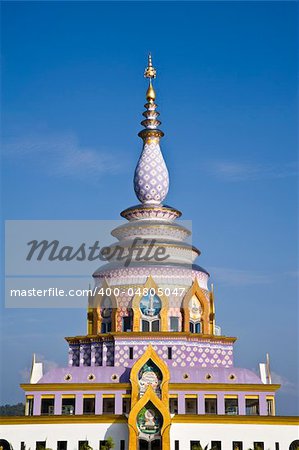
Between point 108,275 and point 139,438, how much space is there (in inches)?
472

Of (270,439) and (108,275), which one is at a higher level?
(108,275)

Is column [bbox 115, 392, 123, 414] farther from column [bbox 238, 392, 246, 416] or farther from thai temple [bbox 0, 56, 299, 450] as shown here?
column [bbox 238, 392, 246, 416]

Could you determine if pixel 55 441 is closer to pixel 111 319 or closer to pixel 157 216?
pixel 111 319

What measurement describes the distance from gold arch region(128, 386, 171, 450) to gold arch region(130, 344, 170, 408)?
25.3 inches

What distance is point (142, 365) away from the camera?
42156 millimetres

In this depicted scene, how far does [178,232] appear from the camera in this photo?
50938mm

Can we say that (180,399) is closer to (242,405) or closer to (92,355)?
(242,405)

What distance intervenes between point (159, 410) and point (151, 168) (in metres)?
18.3

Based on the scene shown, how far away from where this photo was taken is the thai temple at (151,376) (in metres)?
41.5

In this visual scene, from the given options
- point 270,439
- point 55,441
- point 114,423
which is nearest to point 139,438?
point 114,423

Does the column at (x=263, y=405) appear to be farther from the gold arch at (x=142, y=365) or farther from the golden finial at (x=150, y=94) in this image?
the golden finial at (x=150, y=94)

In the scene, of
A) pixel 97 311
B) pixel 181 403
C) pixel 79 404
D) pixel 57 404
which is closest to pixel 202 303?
pixel 97 311

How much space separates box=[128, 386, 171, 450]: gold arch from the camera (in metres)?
40.3

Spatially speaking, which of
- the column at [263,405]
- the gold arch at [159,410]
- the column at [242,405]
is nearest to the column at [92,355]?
the gold arch at [159,410]
